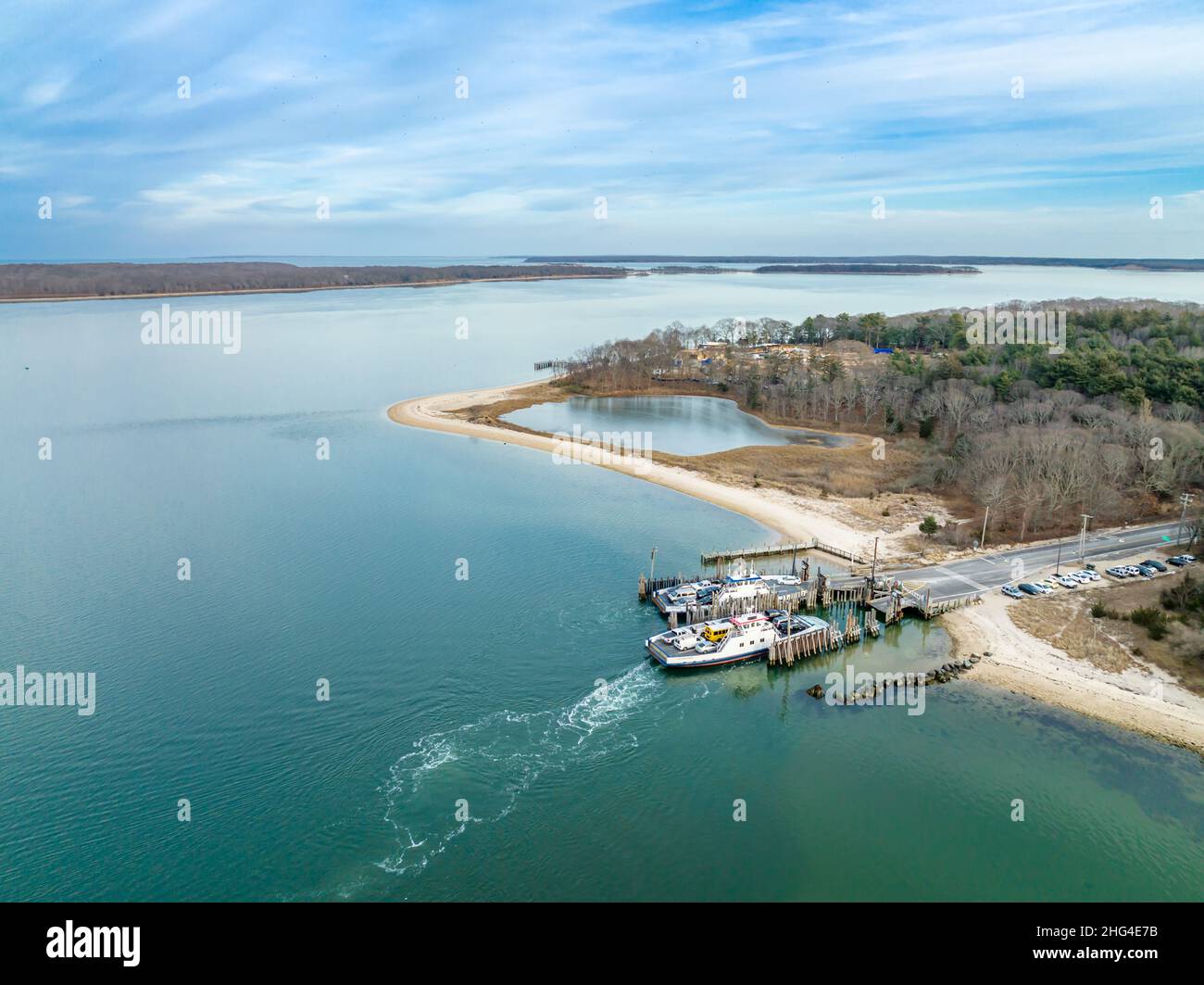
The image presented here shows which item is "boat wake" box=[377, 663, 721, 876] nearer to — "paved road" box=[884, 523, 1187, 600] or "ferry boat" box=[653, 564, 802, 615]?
"ferry boat" box=[653, 564, 802, 615]

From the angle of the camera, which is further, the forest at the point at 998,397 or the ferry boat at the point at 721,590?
the forest at the point at 998,397

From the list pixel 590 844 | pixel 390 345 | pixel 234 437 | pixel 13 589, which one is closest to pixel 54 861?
pixel 590 844

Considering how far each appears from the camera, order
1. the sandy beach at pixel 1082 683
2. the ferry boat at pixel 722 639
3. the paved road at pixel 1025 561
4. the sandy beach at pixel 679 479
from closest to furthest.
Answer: the sandy beach at pixel 1082 683
the ferry boat at pixel 722 639
the paved road at pixel 1025 561
the sandy beach at pixel 679 479
